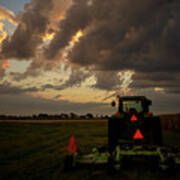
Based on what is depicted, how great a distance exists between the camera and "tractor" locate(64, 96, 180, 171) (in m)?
5.29

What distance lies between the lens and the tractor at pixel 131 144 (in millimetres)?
5285

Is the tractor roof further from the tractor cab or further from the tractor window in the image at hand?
the tractor window

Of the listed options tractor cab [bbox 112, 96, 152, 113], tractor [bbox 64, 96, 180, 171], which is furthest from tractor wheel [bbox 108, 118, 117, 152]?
tractor cab [bbox 112, 96, 152, 113]

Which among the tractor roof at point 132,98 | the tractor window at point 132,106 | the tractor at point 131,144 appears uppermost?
the tractor roof at point 132,98

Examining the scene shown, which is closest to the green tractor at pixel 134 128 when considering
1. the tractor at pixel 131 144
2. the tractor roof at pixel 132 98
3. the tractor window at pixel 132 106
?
the tractor at pixel 131 144

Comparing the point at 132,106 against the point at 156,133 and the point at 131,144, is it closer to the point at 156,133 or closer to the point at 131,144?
the point at 156,133

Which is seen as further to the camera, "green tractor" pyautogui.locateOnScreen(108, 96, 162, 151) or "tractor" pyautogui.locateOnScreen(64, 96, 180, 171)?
"green tractor" pyautogui.locateOnScreen(108, 96, 162, 151)

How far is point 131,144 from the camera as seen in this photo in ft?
21.4

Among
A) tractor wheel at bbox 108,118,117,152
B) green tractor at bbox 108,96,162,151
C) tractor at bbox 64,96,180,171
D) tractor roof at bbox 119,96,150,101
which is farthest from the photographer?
tractor roof at bbox 119,96,150,101

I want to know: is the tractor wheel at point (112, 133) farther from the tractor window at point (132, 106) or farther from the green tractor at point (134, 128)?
the tractor window at point (132, 106)

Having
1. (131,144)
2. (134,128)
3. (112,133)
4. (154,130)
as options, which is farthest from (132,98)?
(131,144)

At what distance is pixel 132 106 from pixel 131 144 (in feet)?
10.9

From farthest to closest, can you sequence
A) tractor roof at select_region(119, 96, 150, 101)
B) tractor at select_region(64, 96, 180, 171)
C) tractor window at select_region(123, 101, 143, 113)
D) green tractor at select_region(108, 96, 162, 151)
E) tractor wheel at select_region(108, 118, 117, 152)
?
tractor window at select_region(123, 101, 143, 113) → tractor roof at select_region(119, 96, 150, 101) → green tractor at select_region(108, 96, 162, 151) → tractor wheel at select_region(108, 118, 117, 152) → tractor at select_region(64, 96, 180, 171)

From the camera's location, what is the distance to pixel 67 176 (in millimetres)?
5262
